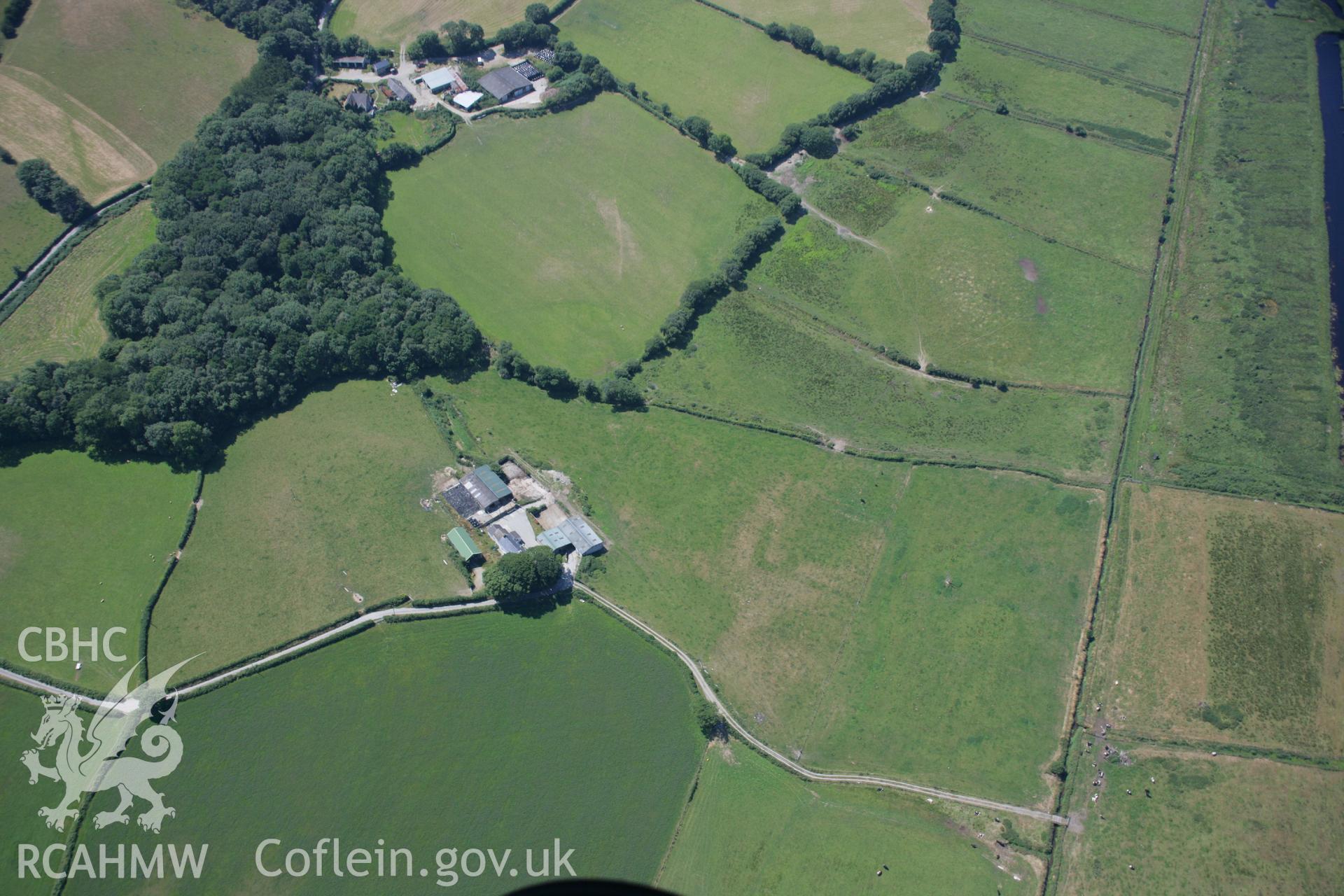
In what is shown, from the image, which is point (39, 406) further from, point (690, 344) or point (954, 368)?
point (954, 368)

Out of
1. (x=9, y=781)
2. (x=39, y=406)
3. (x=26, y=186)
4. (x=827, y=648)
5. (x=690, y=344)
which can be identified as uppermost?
(x=26, y=186)

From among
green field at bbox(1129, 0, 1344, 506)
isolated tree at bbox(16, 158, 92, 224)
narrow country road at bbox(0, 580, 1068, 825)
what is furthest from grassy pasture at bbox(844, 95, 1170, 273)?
isolated tree at bbox(16, 158, 92, 224)

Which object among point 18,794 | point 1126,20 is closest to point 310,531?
point 18,794

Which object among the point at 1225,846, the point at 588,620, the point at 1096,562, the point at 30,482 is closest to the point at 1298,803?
the point at 1225,846

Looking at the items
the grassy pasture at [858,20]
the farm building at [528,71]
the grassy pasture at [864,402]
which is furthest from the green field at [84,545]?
the grassy pasture at [858,20]

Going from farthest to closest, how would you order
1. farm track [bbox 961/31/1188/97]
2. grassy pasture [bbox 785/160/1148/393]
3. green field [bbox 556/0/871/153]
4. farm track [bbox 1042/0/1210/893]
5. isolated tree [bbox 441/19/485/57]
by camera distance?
isolated tree [bbox 441/19/485/57] < farm track [bbox 961/31/1188/97] < green field [bbox 556/0/871/153] < grassy pasture [bbox 785/160/1148/393] < farm track [bbox 1042/0/1210/893]

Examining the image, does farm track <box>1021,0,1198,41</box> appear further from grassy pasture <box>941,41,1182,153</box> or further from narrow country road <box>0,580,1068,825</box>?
narrow country road <box>0,580,1068,825</box>

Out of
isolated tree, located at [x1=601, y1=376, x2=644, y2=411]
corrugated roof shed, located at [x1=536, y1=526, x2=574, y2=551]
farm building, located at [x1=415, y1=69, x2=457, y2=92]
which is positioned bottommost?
corrugated roof shed, located at [x1=536, y1=526, x2=574, y2=551]
